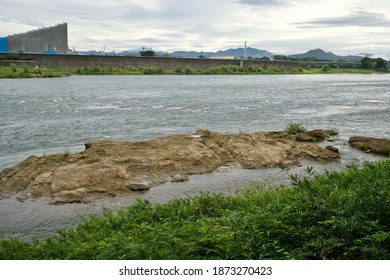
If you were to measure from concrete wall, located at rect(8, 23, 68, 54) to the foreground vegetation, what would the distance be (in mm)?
68063

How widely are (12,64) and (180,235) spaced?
79768 millimetres

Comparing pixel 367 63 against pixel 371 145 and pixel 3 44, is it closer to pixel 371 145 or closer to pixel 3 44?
pixel 3 44

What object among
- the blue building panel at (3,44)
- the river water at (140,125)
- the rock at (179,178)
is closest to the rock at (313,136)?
the river water at (140,125)

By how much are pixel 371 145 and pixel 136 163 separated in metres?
8.49

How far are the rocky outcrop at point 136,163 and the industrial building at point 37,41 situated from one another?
61.0 meters

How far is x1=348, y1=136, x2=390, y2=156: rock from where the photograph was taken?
1500 cm

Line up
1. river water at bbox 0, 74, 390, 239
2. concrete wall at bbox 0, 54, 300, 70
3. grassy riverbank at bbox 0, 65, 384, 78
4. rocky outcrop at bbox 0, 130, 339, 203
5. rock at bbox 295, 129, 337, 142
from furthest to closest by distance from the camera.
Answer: concrete wall at bbox 0, 54, 300, 70, grassy riverbank at bbox 0, 65, 384, 78, rock at bbox 295, 129, 337, 142, rocky outcrop at bbox 0, 130, 339, 203, river water at bbox 0, 74, 390, 239

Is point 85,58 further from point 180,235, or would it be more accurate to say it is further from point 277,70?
point 180,235

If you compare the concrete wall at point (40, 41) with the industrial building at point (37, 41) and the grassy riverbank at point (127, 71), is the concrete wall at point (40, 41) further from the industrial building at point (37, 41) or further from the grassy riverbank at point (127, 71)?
the grassy riverbank at point (127, 71)

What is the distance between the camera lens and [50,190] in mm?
10633

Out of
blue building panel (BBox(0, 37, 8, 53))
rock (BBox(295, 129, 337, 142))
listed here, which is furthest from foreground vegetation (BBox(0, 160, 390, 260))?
blue building panel (BBox(0, 37, 8, 53))

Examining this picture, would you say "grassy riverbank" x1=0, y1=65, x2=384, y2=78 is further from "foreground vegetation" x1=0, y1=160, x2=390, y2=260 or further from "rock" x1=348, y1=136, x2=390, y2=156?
"foreground vegetation" x1=0, y1=160, x2=390, y2=260

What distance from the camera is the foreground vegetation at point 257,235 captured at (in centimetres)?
512

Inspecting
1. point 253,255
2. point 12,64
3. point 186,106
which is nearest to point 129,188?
point 253,255
